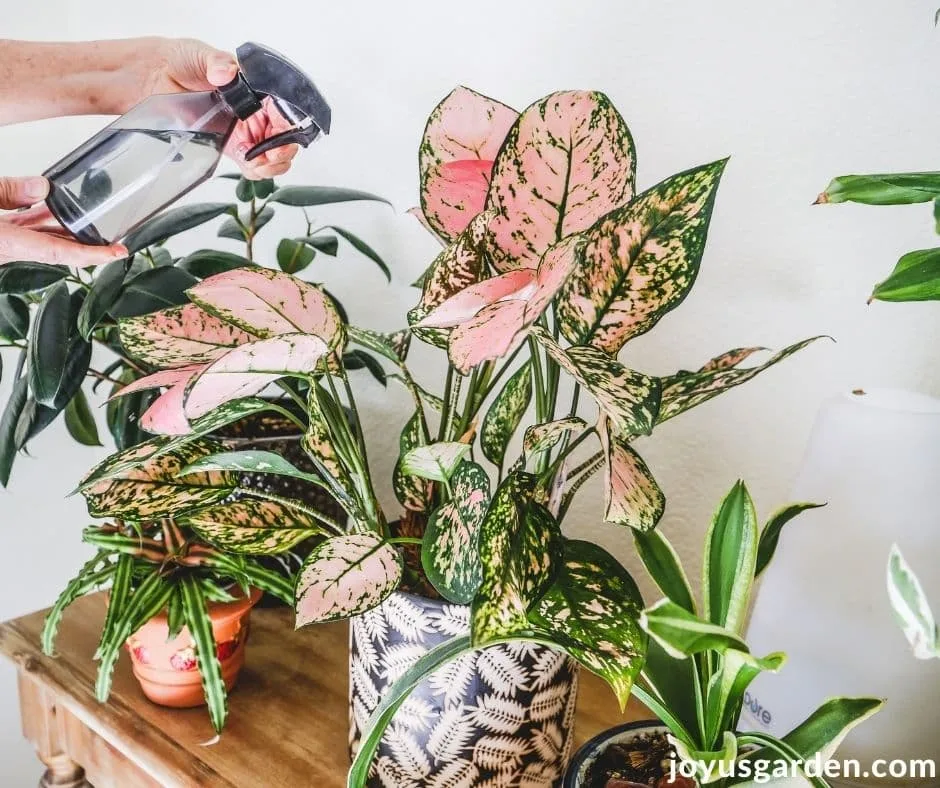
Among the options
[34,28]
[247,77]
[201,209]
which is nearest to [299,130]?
[247,77]

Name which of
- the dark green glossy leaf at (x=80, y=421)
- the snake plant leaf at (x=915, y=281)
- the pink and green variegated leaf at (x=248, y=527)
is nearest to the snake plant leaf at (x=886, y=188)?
the snake plant leaf at (x=915, y=281)

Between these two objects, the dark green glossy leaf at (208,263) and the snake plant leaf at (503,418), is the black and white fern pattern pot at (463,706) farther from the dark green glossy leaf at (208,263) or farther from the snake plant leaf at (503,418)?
the dark green glossy leaf at (208,263)

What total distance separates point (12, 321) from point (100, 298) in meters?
0.12

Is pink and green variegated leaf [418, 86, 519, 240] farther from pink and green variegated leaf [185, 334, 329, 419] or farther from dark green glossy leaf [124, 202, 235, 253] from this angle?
dark green glossy leaf [124, 202, 235, 253]

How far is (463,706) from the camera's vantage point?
0.55 m

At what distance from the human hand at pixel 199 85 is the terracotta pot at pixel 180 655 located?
1.51 ft

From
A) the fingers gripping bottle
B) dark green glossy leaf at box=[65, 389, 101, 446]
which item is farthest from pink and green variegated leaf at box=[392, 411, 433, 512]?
dark green glossy leaf at box=[65, 389, 101, 446]

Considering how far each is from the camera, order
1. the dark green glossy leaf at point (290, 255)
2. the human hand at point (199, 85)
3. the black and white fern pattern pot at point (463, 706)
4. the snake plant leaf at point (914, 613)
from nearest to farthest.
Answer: the snake plant leaf at point (914, 613), the black and white fern pattern pot at point (463, 706), the human hand at point (199, 85), the dark green glossy leaf at point (290, 255)

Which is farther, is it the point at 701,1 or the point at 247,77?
the point at 701,1

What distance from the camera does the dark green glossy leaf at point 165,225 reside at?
2.31 ft

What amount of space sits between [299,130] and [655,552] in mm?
428

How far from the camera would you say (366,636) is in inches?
23.1

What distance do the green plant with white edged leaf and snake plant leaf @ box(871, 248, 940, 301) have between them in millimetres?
143

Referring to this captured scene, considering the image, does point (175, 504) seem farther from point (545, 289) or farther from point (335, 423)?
point (545, 289)
